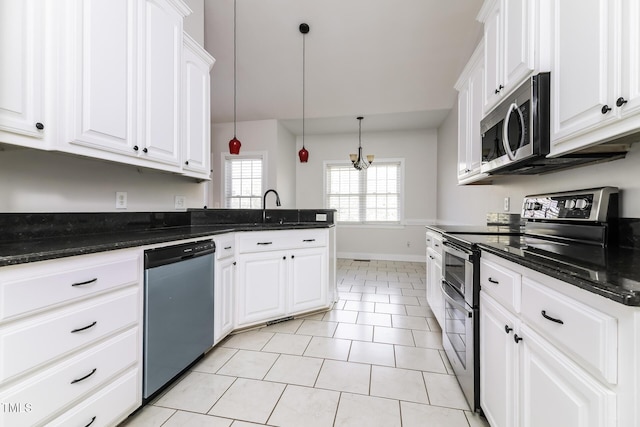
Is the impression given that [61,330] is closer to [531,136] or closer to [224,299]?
[224,299]

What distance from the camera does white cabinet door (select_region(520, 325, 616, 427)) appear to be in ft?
2.23

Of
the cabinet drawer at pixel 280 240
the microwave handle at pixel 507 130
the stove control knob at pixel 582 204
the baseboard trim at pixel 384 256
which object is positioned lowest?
the baseboard trim at pixel 384 256

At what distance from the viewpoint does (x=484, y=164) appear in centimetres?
218

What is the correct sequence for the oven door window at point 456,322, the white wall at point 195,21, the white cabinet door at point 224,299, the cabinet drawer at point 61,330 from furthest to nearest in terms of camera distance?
the white wall at point 195,21 → the white cabinet door at point 224,299 → the oven door window at point 456,322 → the cabinet drawer at point 61,330

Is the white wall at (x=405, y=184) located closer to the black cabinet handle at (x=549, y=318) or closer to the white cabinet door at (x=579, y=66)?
the white cabinet door at (x=579, y=66)

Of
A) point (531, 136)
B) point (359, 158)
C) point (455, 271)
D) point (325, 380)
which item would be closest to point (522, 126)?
point (531, 136)

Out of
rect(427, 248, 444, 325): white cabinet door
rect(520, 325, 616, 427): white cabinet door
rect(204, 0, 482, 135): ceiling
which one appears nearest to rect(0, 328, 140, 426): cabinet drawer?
rect(520, 325, 616, 427): white cabinet door

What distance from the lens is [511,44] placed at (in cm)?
167

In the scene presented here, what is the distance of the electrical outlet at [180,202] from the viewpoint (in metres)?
2.64

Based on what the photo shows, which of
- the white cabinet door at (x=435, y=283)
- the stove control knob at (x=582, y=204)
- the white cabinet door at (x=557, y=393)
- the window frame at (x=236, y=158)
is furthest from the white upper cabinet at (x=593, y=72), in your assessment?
the window frame at (x=236, y=158)

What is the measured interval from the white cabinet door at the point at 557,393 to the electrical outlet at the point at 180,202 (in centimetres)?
270

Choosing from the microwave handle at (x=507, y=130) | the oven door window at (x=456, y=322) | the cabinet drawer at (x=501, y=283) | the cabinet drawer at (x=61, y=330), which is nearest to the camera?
the cabinet drawer at (x=61, y=330)

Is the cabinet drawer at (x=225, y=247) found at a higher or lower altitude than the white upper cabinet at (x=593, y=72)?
lower

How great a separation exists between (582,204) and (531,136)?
1.41 ft
